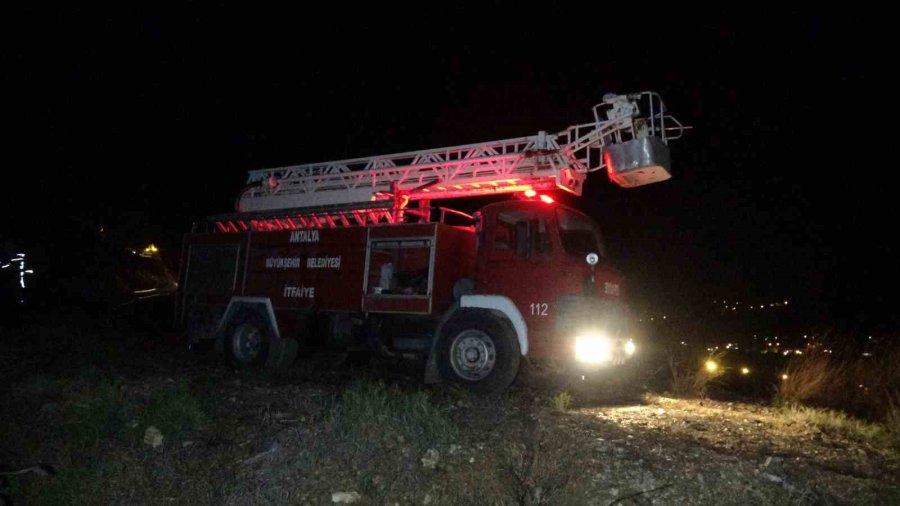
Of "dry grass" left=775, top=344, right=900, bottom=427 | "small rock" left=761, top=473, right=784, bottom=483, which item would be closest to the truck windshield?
"dry grass" left=775, top=344, right=900, bottom=427

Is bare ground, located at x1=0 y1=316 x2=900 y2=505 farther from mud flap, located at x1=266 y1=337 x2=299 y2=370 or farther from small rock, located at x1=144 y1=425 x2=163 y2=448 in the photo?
mud flap, located at x1=266 y1=337 x2=299 y2=370

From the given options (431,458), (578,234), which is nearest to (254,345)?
(578,234)

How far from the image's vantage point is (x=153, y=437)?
234 inches

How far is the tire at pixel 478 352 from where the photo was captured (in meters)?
7.93

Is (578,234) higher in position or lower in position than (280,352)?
higher

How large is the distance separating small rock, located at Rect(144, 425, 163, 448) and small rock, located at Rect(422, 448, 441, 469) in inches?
102

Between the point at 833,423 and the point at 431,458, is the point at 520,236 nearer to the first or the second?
the point at 431,458

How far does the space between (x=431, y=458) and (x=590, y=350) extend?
310cm

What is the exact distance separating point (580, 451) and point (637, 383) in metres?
4.70

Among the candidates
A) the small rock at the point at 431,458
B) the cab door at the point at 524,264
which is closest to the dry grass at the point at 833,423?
the cab door at the point at 524,264

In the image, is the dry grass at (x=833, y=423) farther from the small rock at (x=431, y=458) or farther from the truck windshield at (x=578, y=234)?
the small rock at (x=431, y=458)

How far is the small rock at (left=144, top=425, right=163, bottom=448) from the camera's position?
5.89m

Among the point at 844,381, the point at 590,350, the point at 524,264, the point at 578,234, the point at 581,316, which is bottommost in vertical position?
the point at 844,381

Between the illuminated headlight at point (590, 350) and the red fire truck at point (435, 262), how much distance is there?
0.01m
